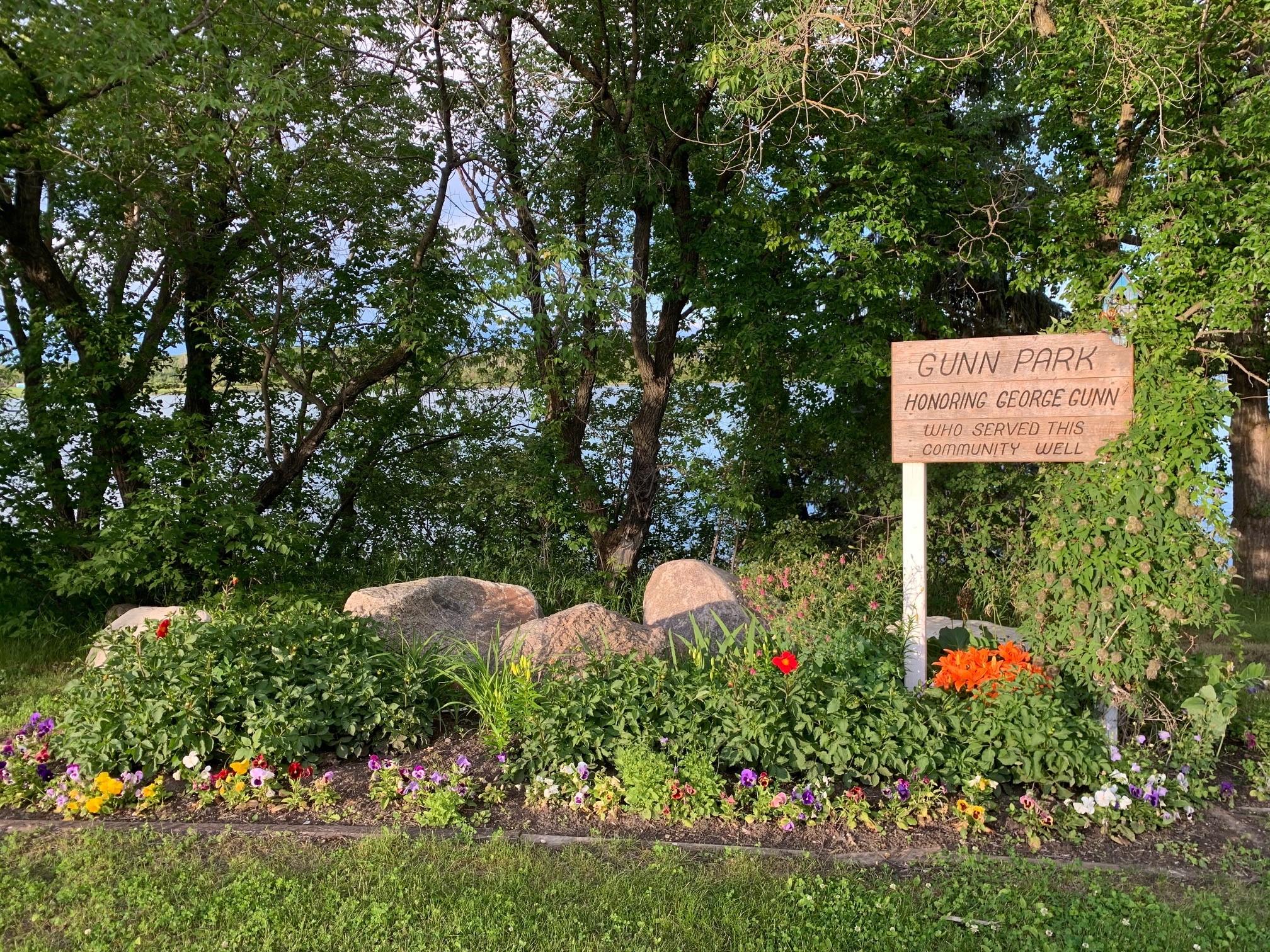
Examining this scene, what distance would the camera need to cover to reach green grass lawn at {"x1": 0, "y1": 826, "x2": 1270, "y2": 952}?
280 centimetres

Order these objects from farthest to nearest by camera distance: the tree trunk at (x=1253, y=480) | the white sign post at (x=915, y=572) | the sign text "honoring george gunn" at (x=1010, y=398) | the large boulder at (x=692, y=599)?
the tree trunk at (x=1253, y=480)
the large boulder at (x=692, y=599)
the white sign post at (x=915, y=572)
the sign text "honoring george gunn" at (x=1010, y=398)

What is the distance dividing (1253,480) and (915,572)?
6.55m

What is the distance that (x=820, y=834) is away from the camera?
3.51 m

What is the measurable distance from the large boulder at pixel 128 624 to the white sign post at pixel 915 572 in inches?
144

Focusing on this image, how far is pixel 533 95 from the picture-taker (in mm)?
7832

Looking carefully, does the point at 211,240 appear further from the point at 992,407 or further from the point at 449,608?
the point at 992,407

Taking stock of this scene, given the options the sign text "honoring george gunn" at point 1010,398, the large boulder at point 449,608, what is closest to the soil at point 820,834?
the large boulder at point 449,608

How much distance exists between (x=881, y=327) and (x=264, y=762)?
5.72 meters

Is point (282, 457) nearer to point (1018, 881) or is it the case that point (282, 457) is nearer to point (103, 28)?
point (103, 28)

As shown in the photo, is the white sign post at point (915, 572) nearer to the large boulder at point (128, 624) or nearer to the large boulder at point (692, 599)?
the large boulder at point (692, 599)

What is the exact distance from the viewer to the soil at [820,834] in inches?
134

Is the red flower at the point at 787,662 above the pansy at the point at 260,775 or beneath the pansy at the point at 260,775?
above

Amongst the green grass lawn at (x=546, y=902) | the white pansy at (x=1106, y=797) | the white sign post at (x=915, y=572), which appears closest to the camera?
the green grass lawn at (x=546, y=902)

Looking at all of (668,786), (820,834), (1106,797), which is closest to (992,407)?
(1106,797)
